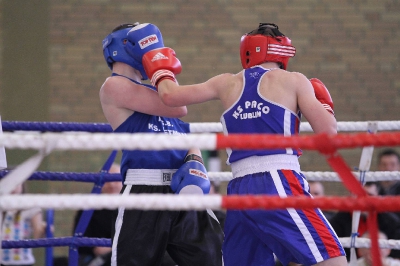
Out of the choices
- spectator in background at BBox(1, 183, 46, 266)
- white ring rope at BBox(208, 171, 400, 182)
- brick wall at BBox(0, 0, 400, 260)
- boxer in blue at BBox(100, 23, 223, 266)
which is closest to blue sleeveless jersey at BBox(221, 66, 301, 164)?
boxer in blue at BBox(100, 23, 223, 266)

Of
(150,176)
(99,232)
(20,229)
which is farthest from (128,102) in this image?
(20,229)

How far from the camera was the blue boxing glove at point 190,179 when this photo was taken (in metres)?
2.40

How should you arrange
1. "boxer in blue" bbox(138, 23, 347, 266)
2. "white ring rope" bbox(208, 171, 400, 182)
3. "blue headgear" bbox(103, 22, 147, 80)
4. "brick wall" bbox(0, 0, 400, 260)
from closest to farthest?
"boxer in blue" bbox(138, 23, 347, 266)
"blue headgear" bbox(103, 22, 147, 80)
"white ring rope" bbox(208, 171, 400, 182)
"brick wall" bbox(0, 0, 400, 260)

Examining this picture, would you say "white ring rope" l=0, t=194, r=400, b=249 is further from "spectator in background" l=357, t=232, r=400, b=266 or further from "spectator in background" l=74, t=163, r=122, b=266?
"spectator in background" l=74, t=163, r=122, b=266

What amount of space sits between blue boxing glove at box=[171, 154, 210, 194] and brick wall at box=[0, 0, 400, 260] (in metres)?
3.34

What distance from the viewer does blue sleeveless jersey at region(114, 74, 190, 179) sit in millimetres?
2559

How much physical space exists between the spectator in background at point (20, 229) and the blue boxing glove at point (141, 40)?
186 centimetres

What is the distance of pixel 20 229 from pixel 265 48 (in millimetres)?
2508

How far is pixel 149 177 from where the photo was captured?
2559 millimetres

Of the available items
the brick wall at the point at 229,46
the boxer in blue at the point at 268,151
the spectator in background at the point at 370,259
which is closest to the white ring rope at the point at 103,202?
the boxer in blue at the point at 268,151

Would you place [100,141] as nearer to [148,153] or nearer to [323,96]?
[148,153]

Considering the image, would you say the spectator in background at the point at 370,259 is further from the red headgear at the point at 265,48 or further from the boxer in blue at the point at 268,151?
the red headgear at the point at 265,48

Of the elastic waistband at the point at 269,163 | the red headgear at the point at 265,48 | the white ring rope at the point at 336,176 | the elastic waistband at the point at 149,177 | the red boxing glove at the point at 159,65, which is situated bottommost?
the white ring rope at the point at 336,176

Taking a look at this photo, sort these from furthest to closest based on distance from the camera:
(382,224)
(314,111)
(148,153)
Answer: (382,224)
(148,153)
(314,111)
